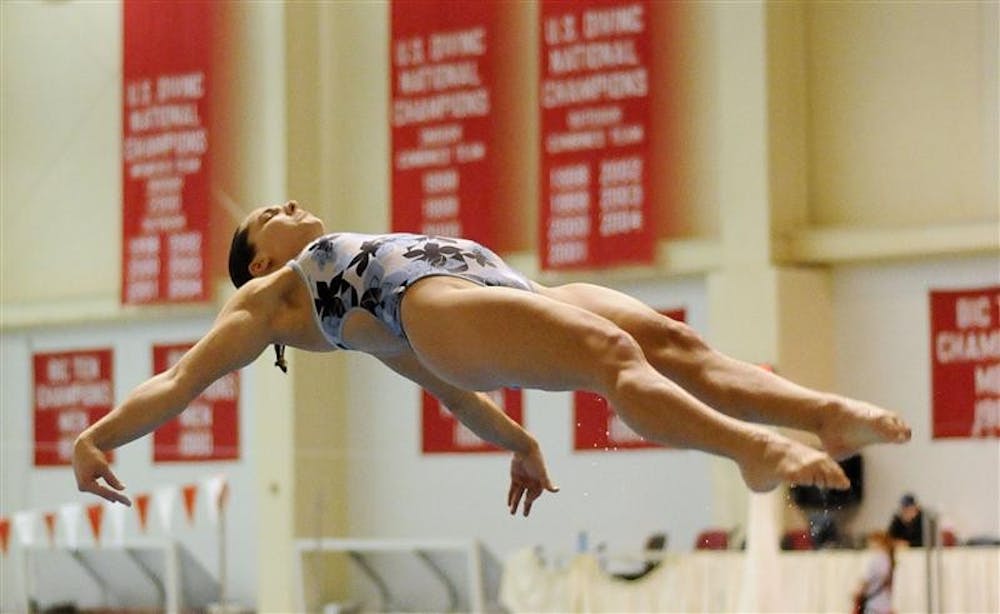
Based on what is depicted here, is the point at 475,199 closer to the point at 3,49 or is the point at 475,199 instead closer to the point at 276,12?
the point at 276,12

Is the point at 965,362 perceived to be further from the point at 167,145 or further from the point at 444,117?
the point at 167,145

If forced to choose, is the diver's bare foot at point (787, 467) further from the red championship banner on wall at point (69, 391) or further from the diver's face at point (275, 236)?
the red championship banner on wall at point (69, 391)

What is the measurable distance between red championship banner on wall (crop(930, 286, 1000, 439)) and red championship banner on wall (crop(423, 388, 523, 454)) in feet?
8.07

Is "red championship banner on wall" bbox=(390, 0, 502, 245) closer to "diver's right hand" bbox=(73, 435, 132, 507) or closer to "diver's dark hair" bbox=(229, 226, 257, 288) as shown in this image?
"diver's dark hair" bbox=(229, 226, 257, 288)

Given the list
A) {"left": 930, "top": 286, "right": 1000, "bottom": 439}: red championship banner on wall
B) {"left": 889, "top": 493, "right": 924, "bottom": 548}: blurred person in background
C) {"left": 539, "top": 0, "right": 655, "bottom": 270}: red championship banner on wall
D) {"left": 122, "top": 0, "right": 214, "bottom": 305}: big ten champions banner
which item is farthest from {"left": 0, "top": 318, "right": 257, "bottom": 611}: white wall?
{"left": 930, "top": 286, "right": 1000, "bottom": 439}: red championship banner on wall

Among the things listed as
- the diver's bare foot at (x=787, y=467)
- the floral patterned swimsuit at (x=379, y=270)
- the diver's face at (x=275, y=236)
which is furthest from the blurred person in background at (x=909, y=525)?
the diver's bare foot at (x=787, y=467)

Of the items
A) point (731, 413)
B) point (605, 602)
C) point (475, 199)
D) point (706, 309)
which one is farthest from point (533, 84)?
point (731, 413)

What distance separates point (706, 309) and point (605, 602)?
8.36 feet

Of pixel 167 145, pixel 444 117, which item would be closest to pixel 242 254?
pixel 444 117

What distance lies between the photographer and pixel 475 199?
12.4 metres

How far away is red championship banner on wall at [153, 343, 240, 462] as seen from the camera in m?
12.6

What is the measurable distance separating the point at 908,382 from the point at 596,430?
1.94 m

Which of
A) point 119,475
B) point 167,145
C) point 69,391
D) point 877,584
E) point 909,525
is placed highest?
point 167,145

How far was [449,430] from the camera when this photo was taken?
11.9 meters
